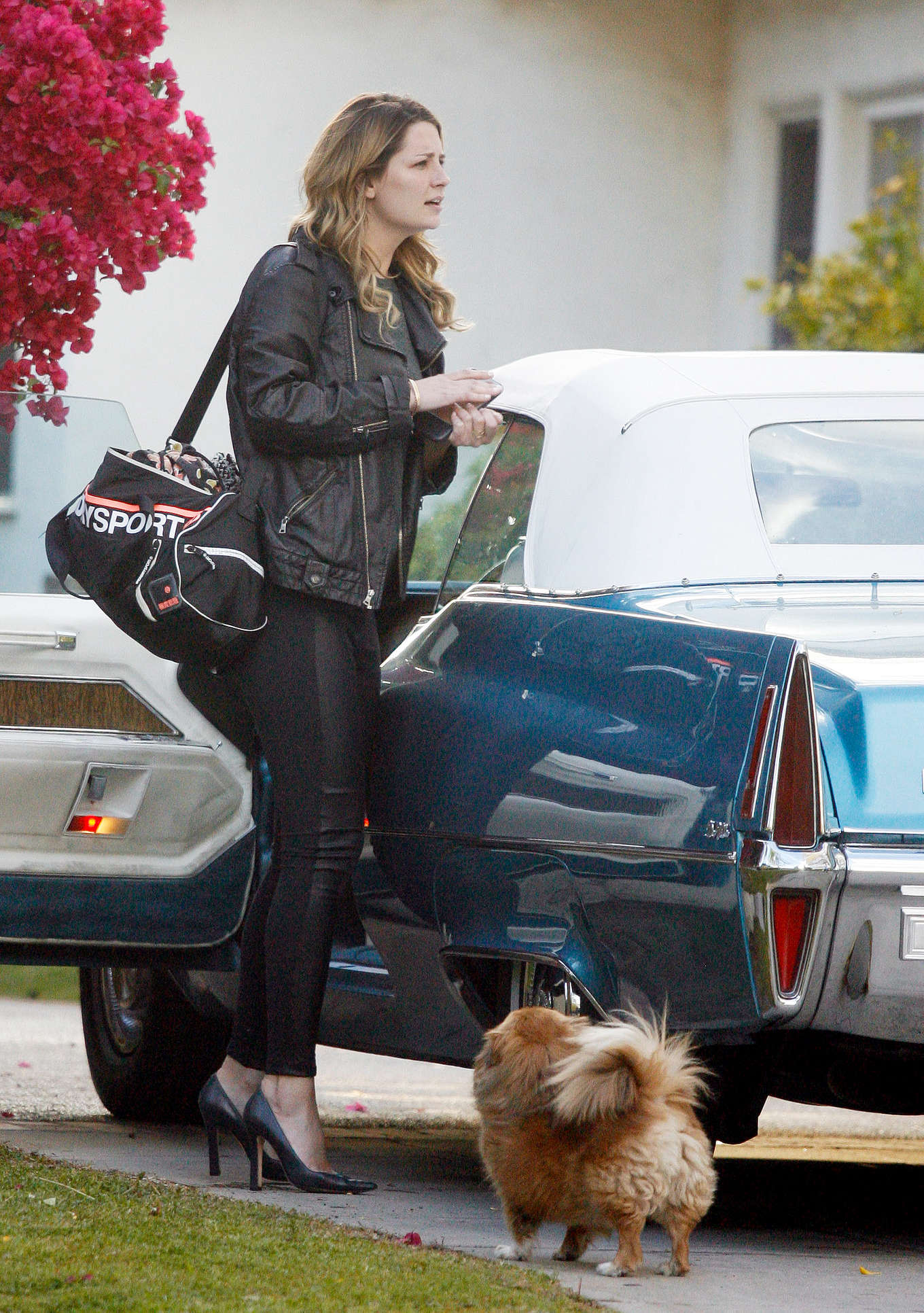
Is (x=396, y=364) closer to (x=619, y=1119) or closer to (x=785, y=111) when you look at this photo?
(x=619, y=1119)

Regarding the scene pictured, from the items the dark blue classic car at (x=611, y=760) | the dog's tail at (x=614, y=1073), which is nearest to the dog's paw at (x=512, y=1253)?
the dog's tail at (x=614, y=1073)

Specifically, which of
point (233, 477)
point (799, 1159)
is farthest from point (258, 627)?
point (799, 1159)

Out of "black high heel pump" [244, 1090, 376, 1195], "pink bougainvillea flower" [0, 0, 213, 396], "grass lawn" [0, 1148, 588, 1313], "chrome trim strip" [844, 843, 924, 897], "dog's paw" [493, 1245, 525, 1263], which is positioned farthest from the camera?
"pink bougainvillea flower" [0, 0, 213, 396]

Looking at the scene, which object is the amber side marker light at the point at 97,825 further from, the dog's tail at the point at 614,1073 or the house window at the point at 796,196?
the house window at the point at 796,196

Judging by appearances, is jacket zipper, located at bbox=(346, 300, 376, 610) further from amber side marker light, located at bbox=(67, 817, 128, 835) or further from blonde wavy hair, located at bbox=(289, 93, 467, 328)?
amber side marker light, located at bbox=(67, 817, 128, 835)

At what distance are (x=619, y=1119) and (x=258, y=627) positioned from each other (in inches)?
45.8

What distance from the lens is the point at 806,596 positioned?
4.15 m

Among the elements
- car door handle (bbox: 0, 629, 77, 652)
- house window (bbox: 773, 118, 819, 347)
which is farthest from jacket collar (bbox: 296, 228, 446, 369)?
house window (bbox: 773, 118, 819, 347)

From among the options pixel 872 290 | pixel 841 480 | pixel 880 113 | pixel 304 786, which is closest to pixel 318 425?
pixel 304 786

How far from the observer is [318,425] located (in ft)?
13.7

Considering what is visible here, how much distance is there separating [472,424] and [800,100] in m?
10.2

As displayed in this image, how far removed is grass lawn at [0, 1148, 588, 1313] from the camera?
326 cm

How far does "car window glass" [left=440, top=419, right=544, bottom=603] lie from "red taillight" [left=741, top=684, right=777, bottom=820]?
3.31ft

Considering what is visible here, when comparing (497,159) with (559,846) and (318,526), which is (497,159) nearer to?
(318,526)
